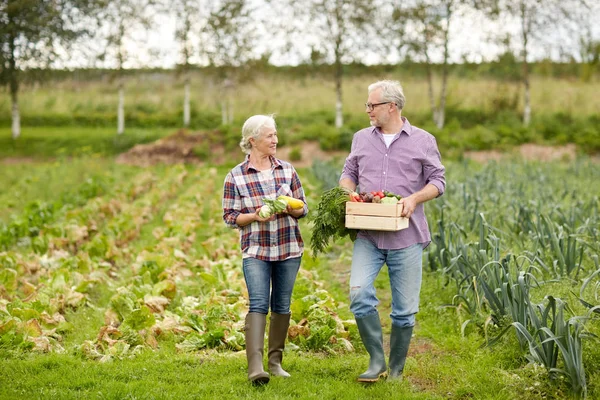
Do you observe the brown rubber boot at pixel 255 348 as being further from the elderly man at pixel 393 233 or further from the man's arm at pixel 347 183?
the man's arm at pixel 347 183

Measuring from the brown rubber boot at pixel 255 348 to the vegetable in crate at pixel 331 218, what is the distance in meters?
0.60

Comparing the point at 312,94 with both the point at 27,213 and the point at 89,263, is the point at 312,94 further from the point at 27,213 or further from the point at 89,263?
the point at 89,263

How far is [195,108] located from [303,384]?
1249 inches

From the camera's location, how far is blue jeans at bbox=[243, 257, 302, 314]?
200 inches

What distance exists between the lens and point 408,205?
476 cm

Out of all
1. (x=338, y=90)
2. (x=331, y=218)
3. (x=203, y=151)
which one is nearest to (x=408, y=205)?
(x=331, y=218)

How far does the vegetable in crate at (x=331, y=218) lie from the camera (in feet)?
16.4

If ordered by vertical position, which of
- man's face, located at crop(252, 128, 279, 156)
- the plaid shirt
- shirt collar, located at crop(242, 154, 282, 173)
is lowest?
the plaid shirt

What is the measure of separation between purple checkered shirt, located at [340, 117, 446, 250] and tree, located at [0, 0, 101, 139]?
88.6 ft

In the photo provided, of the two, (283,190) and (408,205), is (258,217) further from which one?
(408,205)

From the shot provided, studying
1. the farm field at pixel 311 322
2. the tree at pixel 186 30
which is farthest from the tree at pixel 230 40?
the farm field at pixel 311 322

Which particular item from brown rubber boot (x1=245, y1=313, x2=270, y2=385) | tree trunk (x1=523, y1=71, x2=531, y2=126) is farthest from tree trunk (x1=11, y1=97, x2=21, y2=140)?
brown rubber boot (x1=245, y1=313, x2=270, y2=385)

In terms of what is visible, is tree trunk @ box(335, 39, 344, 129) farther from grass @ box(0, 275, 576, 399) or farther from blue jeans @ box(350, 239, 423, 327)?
blue jeans @ box(350, 239, 423, 327)

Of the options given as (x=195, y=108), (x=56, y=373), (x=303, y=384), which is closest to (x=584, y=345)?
(x=303, y=384)
